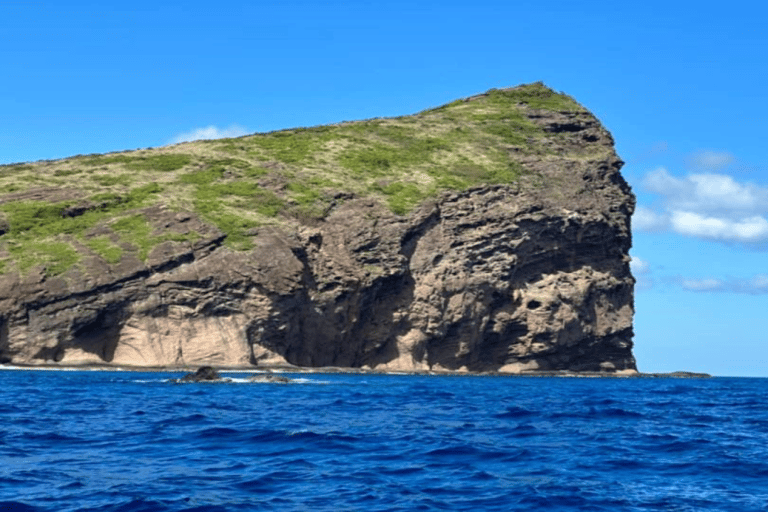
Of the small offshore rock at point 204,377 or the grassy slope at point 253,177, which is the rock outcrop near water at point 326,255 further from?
the small offshore rock at point 204,377

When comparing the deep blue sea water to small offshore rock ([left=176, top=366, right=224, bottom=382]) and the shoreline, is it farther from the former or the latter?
the shoreline

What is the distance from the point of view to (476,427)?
111 ft

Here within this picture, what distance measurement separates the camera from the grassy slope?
98562 mm

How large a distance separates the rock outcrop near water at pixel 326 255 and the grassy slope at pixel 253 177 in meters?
0.34

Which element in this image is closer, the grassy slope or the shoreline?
the shoreline

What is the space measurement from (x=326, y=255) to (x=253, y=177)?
1701 centimetres

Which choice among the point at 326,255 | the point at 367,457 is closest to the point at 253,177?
the point at 326,255

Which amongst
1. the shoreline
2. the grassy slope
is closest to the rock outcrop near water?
the grassy slope

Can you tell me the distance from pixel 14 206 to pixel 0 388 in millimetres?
53680

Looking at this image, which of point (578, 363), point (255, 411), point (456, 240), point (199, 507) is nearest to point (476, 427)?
point (255, 411)

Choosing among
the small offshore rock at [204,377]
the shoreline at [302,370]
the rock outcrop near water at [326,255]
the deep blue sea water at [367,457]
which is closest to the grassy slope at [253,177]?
the rock outcrop near water at [326,255]

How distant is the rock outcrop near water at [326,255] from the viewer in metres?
92.3

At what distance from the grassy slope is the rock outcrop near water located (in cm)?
34

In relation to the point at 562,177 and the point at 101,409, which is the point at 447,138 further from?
the point at 101,409
